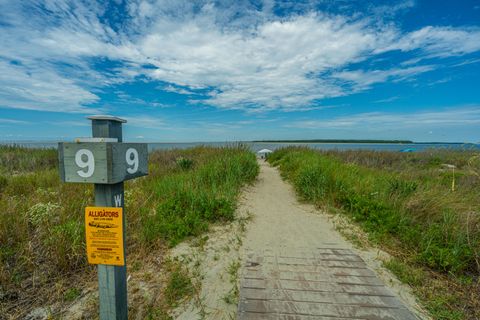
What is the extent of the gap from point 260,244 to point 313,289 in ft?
4.32

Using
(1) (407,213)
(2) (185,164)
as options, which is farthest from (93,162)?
(2) (185,164)

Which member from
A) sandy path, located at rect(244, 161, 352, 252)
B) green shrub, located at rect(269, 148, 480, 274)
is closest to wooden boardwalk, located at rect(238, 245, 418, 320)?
sandy path, located at rect(244, 161, 352, 252)

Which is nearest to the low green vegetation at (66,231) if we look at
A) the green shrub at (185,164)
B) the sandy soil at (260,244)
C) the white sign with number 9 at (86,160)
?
the sandy soil at (260,244)

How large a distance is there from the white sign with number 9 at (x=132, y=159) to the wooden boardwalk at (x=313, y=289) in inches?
64.6

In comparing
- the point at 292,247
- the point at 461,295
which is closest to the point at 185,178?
the point at 292,247

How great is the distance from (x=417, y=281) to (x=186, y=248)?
119 inches

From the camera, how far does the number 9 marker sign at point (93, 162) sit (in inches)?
56.3

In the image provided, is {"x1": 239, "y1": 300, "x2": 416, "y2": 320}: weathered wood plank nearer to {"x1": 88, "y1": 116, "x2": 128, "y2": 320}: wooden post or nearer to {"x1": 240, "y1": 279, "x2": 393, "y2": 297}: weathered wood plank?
{"x1": 240, "y1": 279, "x2": 393, "y2": 297}: weathered wood plank

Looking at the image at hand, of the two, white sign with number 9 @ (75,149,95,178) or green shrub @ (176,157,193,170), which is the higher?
white sign with number 9 @ (75,149,95,178)

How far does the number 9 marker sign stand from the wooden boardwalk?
1.71 meters

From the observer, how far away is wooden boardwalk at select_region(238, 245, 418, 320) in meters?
2.14

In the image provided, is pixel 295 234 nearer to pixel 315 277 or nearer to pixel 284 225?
pixel 284 225

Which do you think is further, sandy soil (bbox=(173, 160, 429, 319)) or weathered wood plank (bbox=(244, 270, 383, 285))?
weathered wood plank (bbox=(244, 270, 383, 285))

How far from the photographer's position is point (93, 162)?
1.45 m
